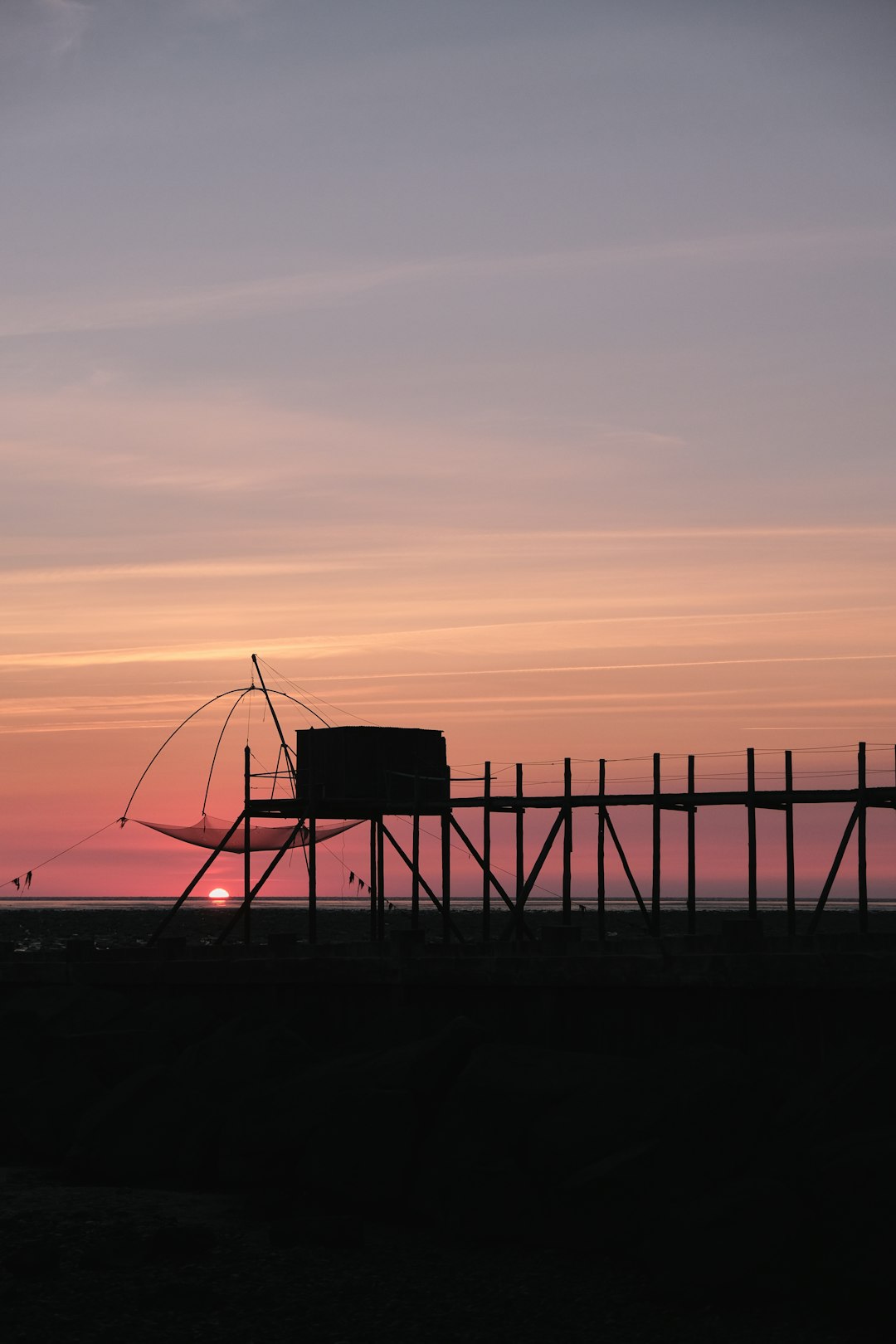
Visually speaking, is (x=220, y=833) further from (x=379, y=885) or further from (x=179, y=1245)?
(x=179, y=1245)

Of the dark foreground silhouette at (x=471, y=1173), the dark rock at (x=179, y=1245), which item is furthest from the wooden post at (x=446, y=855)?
the dark rock at (x=179, y=1245)

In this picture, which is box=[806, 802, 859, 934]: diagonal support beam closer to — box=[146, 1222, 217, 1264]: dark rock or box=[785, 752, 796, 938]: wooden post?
box=[785, 752, 796, 938]: wooden post

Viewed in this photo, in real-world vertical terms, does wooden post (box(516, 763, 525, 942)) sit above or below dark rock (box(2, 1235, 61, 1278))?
above

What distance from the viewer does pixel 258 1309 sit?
14.0 metres

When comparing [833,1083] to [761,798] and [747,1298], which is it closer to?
[747,1298]

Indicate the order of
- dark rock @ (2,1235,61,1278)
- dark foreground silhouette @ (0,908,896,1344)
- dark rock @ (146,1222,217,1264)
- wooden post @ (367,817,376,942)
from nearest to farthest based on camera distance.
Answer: dark foreground silhouette @ (0,908,896,1344) → dark rock @ (2,1235,61,1278) → dark rock @ (146,1222,217,1264) → wooden post @ (367,817,376,942)

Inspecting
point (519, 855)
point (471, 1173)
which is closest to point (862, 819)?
point (519, 855)

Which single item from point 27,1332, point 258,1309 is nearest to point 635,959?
point 258,1309

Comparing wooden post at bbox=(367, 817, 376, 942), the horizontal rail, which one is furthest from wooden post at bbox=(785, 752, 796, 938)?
wooden post at bbox=(367, 817, 376, 942)

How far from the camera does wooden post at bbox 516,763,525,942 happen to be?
31.7 m

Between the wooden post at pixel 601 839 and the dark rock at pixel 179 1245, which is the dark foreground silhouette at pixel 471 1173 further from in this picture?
the wooden post at pixel 601 839

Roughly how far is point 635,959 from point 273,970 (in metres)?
6.32

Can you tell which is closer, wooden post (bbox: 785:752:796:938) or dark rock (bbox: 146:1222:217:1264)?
dark rock (bbox: 146:1222:217:1264)

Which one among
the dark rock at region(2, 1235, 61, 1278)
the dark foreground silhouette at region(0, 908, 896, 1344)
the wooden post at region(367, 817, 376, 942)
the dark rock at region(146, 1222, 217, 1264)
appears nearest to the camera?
the dark foreground silhouette at region(0, 908, 896, 1344)
